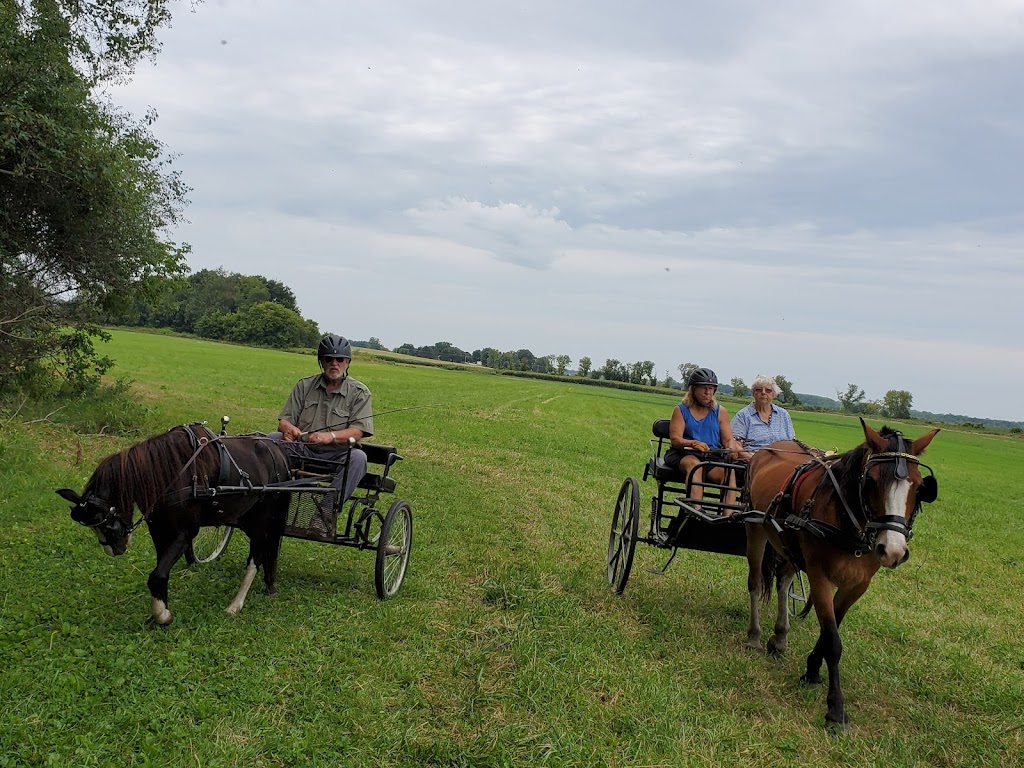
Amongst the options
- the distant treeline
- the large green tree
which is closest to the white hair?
the large green tree

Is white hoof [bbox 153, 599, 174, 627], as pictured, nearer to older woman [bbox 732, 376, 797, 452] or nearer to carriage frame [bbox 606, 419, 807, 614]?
carriage frame [bbox 606, 419, 807, 614]

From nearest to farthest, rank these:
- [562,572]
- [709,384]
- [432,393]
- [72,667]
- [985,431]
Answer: [72,667] → [709,384] → [562,572] → [432,393] → [985,431]

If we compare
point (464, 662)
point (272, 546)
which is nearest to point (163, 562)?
point (272, 546)

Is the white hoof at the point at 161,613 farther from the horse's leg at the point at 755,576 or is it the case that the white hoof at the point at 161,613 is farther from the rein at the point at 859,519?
the horse's leg at the point at 755,576

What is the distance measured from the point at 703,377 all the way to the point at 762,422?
100cm

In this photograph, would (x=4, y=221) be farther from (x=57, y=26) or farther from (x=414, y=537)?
(x=414, y=537)

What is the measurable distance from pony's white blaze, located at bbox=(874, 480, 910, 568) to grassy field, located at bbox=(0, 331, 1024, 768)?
1259 mm

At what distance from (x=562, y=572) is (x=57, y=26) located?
404 inches

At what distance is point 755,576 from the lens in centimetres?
622

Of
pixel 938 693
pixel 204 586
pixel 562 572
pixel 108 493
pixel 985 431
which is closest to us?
pixel 108 493

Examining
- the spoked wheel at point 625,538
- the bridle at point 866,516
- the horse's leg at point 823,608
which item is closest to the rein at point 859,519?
the bridle at point 866,516

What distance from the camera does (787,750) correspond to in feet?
13.8

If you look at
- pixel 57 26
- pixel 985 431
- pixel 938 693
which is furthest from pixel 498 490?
pixel 985 431

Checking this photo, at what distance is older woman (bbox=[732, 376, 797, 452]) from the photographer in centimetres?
725
